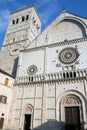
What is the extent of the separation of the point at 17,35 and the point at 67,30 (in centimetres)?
1381

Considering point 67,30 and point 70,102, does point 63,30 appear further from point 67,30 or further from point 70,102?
point 70,102

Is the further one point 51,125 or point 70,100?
point 70,100

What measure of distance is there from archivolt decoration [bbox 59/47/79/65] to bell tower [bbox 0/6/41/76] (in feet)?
29.0

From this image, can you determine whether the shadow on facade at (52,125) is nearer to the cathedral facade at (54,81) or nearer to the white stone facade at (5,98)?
the cathedral facade at (54,81)

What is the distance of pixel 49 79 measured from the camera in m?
21.4

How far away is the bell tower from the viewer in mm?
30547

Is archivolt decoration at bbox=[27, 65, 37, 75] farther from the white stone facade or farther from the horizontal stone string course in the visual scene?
the white stone facade

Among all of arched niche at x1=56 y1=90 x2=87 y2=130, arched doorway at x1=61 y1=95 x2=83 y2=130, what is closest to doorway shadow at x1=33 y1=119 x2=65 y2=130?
arched niche at x1=56 y1=90 x2=87 y2=130

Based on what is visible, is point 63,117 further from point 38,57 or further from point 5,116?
point 38,57

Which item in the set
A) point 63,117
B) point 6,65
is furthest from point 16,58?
point 63,117

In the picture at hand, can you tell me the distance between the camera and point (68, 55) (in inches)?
879

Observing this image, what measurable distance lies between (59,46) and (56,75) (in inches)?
210

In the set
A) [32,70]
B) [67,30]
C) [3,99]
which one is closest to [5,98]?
[3,99]

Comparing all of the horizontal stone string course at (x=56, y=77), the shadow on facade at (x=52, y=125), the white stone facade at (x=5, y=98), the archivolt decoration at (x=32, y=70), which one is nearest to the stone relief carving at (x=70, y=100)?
the horizontal stone string course at (x=56, y=77)
